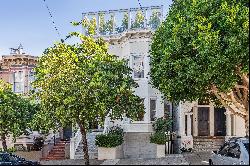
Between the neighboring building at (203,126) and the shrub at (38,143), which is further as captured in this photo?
the shrub at (38,143)

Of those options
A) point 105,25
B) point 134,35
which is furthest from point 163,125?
point 105,25

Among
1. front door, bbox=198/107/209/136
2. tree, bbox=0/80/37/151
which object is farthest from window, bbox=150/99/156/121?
tree, bbox=0/80/37/151

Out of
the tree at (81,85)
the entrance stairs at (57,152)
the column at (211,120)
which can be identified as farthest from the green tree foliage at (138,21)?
the entrance stairs at (57,152)

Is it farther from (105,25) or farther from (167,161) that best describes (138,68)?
(167,161)

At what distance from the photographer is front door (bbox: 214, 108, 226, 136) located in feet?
115

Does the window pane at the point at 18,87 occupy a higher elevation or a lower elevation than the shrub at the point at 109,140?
higher

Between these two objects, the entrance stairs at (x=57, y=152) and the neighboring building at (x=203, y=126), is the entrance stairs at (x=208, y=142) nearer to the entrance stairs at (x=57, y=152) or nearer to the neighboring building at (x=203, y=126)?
the neighboring building at (x=203, y=126)

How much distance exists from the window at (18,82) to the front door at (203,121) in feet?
56.5

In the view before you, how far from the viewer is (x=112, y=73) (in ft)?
82.9

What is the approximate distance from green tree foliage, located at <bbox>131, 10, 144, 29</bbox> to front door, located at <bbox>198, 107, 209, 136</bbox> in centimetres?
809

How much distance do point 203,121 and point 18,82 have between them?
18.0m

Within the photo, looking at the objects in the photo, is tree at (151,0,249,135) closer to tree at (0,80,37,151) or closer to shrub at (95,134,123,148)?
shrub at (95,134,123,148)

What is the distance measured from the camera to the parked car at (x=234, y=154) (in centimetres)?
1573

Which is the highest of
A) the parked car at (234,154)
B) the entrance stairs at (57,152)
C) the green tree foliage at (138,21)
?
the green tree foliage at (138,21)
